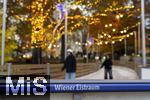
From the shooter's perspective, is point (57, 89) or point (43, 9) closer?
point (57, 89)

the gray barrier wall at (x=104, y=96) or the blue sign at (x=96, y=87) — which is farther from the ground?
the blue sign at (x=96, y=87)

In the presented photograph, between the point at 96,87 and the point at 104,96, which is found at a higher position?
the point at 96,87

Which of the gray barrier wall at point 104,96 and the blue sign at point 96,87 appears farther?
the gray barrier wall at point 104,96

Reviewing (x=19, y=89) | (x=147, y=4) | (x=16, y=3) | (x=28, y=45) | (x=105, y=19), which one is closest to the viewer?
(x=19, y=89)

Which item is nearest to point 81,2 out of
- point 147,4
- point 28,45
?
point 28,45

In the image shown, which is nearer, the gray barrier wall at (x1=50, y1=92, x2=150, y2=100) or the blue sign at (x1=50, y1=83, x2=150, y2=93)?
the blue sign at (x1=50, y1=83, x2=150, y2=93)

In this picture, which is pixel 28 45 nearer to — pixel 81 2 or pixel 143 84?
pixel 81 2

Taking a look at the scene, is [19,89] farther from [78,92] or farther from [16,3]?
[16,3]

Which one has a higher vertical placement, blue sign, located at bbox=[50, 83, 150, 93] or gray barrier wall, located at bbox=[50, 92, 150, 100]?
blue sign, located at bbox=[50, 83, 150, 93]

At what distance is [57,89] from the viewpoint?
7.08m

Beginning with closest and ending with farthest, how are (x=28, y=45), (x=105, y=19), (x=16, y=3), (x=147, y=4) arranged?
(x=16, y=3), (x=28, y=45), (x=147, y=4), (x=105, y=19)

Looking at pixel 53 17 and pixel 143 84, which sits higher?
pixel 53 17

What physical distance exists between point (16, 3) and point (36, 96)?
2512 cm

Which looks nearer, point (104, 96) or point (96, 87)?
point (96, 87)
